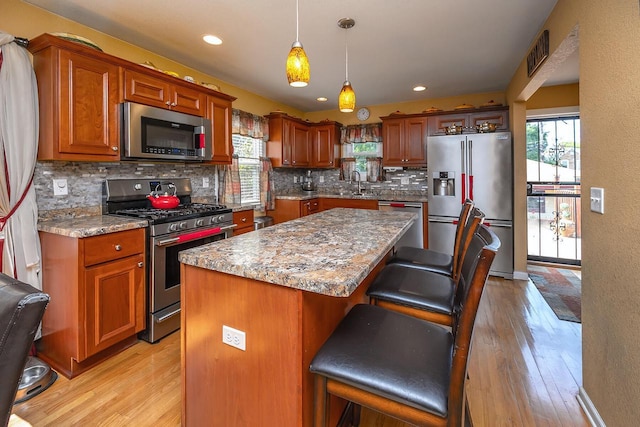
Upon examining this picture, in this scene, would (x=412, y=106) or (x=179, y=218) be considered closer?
(x=179, y=218)

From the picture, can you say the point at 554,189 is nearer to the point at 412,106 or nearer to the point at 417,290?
the point at 412,106

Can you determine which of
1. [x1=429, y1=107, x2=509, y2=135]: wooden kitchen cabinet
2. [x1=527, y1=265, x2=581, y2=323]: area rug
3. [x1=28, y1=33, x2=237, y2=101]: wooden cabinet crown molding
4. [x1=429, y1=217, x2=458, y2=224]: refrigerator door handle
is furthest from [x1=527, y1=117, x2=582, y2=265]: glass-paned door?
[x1=28, y1=33, x2=237, y2=101]: wooden cabinet crown molding

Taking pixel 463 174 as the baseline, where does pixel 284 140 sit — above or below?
above

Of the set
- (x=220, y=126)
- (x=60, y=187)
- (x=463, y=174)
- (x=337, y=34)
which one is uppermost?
(x=337, y=34)

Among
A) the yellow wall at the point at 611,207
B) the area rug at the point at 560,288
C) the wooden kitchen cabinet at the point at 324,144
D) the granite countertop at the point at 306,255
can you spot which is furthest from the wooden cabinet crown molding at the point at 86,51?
the area rug at the point at 560,288

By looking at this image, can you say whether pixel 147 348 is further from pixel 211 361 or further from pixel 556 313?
pixel 556 313

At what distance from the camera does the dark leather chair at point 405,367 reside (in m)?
0.87

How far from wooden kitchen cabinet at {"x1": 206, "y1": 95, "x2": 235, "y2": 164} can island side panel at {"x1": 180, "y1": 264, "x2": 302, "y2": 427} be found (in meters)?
2.29

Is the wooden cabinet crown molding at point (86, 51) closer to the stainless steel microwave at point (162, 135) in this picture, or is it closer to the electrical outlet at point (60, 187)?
the stainless steel microwave at point (162, 135)

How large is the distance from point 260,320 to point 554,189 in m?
4.77

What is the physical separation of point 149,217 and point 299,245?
152 centimetres

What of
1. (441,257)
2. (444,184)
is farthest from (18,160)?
(444,184)

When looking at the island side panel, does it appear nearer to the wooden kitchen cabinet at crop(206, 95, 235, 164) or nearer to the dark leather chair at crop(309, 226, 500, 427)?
the dark leather chair at crop(309, 226, 500, 427)

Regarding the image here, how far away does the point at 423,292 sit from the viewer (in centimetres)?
156
